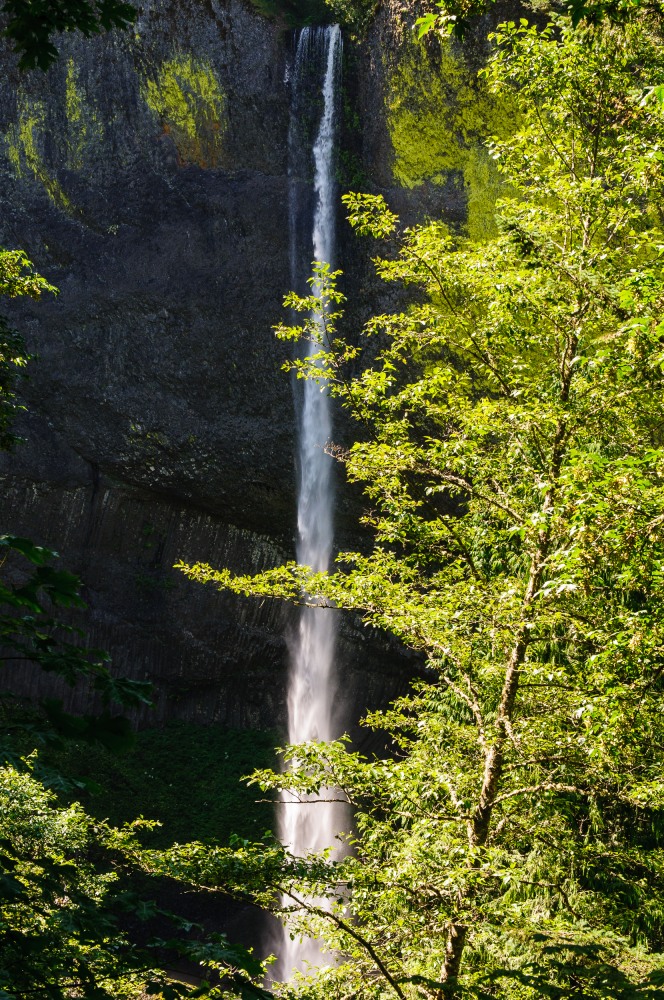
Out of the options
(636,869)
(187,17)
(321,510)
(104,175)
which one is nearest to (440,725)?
(636,869)

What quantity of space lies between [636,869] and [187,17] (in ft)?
54.6

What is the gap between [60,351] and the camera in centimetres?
1723

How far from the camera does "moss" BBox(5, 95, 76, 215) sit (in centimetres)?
1695

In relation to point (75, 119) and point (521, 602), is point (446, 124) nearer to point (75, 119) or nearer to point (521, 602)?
point (75, 119)

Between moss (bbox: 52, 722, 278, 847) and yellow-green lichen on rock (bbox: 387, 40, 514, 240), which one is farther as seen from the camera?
moss (bbox: 52, 722, 278, 847)

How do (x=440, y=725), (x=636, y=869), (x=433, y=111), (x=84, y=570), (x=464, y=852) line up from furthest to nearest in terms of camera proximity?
(x=84, y=570) → (x=433, y=111) → (x=636, y=869) → (x=440, y=725) → (x=464, y=852)

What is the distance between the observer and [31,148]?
17.0 m

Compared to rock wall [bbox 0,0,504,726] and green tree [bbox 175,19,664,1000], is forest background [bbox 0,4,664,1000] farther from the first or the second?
rock wall [bbox 0,0,504,726]

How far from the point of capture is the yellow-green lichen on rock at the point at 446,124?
1518 centimetres

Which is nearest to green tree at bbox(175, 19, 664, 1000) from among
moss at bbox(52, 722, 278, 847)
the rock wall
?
the rock wall

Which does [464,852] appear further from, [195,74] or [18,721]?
[195,74]

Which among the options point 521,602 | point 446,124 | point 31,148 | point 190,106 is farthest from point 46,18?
point 31,148

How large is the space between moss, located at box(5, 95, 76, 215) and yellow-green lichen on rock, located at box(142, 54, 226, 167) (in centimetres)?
219

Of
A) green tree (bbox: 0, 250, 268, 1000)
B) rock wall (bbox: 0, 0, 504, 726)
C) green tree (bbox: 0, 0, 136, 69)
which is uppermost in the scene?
rock wall (bbox: 0, 0, 504, 726)
